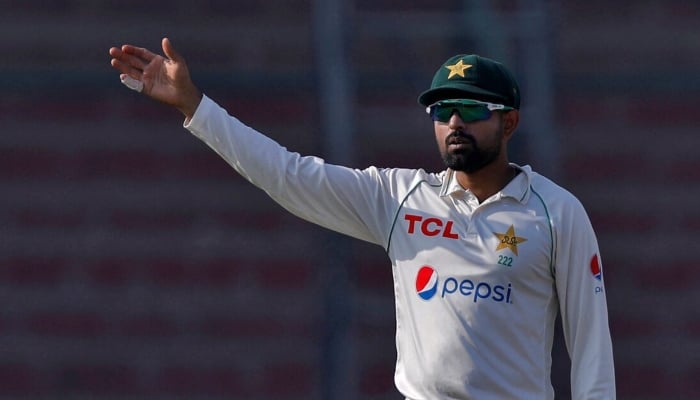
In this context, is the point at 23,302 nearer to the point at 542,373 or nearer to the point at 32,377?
the point at 32,377

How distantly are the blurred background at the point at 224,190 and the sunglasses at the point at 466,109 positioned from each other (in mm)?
2018

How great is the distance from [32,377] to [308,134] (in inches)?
58.2

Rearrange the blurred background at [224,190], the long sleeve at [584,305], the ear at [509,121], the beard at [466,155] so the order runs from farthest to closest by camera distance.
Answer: the blurred background at [224,190], the ear at [509,121], the beard at [466,155], the long sleeve at [584,305]

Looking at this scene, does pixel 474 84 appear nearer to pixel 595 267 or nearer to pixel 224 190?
pixel 595 267

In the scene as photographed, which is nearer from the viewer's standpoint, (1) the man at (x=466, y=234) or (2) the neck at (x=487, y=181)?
(1) the man at (x=466, y=234)

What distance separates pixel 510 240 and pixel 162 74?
3.45 feet

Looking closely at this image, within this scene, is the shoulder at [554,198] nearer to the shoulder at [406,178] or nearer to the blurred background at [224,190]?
the shoulder at [406,178]

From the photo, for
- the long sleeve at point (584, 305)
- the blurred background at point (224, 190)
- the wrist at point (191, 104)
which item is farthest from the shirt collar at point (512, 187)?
the blurred background at point (224, 190)

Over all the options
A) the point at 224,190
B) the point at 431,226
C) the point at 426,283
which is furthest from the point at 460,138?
the point at 224,190

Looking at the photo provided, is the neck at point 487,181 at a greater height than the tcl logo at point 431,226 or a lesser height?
greater

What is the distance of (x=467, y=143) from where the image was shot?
4270 millimetres

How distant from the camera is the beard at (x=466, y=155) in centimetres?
426

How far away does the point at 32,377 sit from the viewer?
6.43 meters

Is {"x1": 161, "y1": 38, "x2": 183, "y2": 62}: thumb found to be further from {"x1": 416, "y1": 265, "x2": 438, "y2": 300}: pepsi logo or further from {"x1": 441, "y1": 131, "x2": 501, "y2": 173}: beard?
{"x1": 416, "y1": 265, "x2": 438, "y2": 300}: pepsi logo
